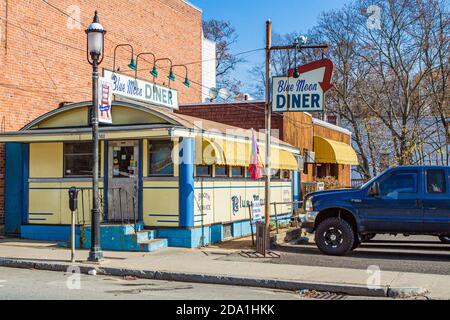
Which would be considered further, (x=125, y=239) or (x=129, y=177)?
(x=129, y=177)

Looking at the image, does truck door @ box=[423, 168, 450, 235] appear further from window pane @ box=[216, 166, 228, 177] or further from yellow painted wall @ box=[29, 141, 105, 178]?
yellow painted wall @ box=[29, 141, 105, 178]

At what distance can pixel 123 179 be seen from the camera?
49.7 feet

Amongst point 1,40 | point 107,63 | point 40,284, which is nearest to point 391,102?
point 107,63

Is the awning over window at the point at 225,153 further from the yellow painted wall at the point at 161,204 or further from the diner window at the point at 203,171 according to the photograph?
the yellow painted wall at the point at 161,204

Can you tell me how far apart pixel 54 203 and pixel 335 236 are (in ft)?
24.4

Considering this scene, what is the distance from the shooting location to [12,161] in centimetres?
1642

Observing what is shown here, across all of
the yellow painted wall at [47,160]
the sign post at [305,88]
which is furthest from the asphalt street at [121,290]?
the sign post at [305,88]

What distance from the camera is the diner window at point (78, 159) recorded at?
1555cm

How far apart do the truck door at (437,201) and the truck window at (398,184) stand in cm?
30

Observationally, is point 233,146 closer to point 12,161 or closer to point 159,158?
point 159,158

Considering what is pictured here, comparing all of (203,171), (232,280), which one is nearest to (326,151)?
(203,171)
